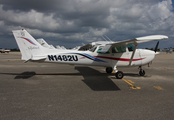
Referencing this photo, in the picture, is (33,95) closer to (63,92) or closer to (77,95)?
(63,92)

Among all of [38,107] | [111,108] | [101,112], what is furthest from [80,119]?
[38,107]

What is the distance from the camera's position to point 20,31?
7191 millimetres

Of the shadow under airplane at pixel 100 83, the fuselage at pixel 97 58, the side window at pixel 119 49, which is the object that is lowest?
the shadow under airplane at pixel 100 83

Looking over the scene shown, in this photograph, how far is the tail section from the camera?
282 inches

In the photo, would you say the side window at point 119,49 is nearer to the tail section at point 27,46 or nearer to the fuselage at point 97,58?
the fuselage at point 97,58

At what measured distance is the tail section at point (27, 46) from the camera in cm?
716

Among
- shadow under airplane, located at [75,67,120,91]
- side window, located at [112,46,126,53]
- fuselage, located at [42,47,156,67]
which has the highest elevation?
side window, located at [112,46,126,53]

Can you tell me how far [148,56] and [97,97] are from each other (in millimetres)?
5084

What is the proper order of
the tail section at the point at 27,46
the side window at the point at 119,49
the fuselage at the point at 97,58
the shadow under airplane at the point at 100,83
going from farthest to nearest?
the side window at the point at 119,49 < the fuselage at the point at 97,58 < the tail section at the point at 27,46 < the shadow under airplane at the point at 100,83

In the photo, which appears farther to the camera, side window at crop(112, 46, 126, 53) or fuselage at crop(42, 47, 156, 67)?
side window at crop(112, 46, 126, 53)

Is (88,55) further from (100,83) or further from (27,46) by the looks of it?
(27,46)

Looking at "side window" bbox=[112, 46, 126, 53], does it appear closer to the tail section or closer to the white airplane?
the white airplane

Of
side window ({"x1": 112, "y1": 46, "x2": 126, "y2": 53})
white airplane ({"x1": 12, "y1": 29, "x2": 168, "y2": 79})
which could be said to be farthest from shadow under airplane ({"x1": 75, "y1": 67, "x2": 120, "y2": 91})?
side window ({"x1": 112, "y1": 46, "x2": 126, "y2": 53})

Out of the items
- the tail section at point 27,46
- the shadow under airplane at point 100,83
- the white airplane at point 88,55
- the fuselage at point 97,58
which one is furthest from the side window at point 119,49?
the tail section at point 27,46
